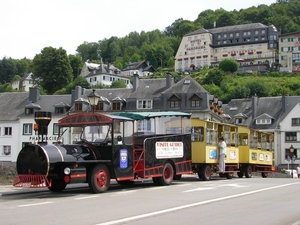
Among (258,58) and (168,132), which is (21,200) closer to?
(168,132)

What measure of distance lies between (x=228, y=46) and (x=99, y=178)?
467 ft

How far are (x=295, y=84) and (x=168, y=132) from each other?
317 ft

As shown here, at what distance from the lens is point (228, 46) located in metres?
154

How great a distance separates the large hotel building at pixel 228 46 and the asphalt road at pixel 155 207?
132647mm

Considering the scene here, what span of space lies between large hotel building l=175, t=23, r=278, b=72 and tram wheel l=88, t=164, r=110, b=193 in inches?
5208

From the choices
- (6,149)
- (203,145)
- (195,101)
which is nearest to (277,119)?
(195,101)

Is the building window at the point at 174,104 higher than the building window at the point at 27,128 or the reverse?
higher

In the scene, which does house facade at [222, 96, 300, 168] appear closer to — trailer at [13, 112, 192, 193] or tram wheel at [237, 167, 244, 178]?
tram wheel at [237, 167, 244, 178]

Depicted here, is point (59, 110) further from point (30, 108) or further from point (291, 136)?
point (291, 136)

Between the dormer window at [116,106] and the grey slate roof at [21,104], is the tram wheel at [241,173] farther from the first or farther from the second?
the grey slate roof at [21,104]

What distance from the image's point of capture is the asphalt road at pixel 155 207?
1067cm

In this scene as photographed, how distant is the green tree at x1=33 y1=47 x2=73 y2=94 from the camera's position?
364ft

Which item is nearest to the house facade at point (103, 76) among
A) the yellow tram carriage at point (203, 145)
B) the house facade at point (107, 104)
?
the house facade at point (107, 104)

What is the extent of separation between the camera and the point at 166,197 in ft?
50.0
